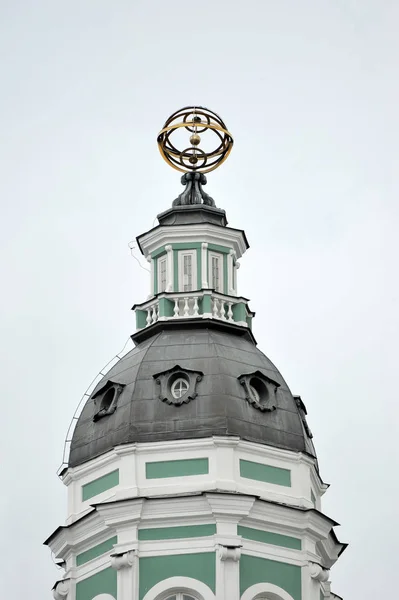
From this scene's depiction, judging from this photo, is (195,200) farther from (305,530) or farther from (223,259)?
(305,530)

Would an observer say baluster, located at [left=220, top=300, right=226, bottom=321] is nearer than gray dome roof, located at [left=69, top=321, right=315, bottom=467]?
No

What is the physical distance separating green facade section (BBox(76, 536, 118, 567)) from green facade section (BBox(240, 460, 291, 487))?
3.73 meters

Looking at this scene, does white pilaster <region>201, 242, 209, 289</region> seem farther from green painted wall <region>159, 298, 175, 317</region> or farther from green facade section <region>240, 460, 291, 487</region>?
green facade section <region>240, 460, 291, 487</region>

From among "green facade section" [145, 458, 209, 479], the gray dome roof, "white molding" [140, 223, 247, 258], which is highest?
"white molding" [140, 223, 247, 258]

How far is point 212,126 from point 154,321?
6.46 meters

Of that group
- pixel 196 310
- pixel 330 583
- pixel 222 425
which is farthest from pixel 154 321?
pixel 330 583

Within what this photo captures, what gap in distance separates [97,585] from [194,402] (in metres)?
5.28

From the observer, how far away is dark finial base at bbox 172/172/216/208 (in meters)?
59.4

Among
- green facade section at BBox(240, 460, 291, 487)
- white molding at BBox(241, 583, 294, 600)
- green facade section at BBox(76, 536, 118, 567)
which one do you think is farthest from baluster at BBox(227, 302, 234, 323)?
white molding at BBox(241, 583, 294, 600)

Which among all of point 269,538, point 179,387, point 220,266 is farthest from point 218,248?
point 269,538

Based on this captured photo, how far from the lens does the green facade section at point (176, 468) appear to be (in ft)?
174

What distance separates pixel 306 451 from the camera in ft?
179

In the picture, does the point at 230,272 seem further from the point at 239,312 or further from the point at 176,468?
the point at 176,468

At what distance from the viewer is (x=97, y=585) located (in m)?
53.0
